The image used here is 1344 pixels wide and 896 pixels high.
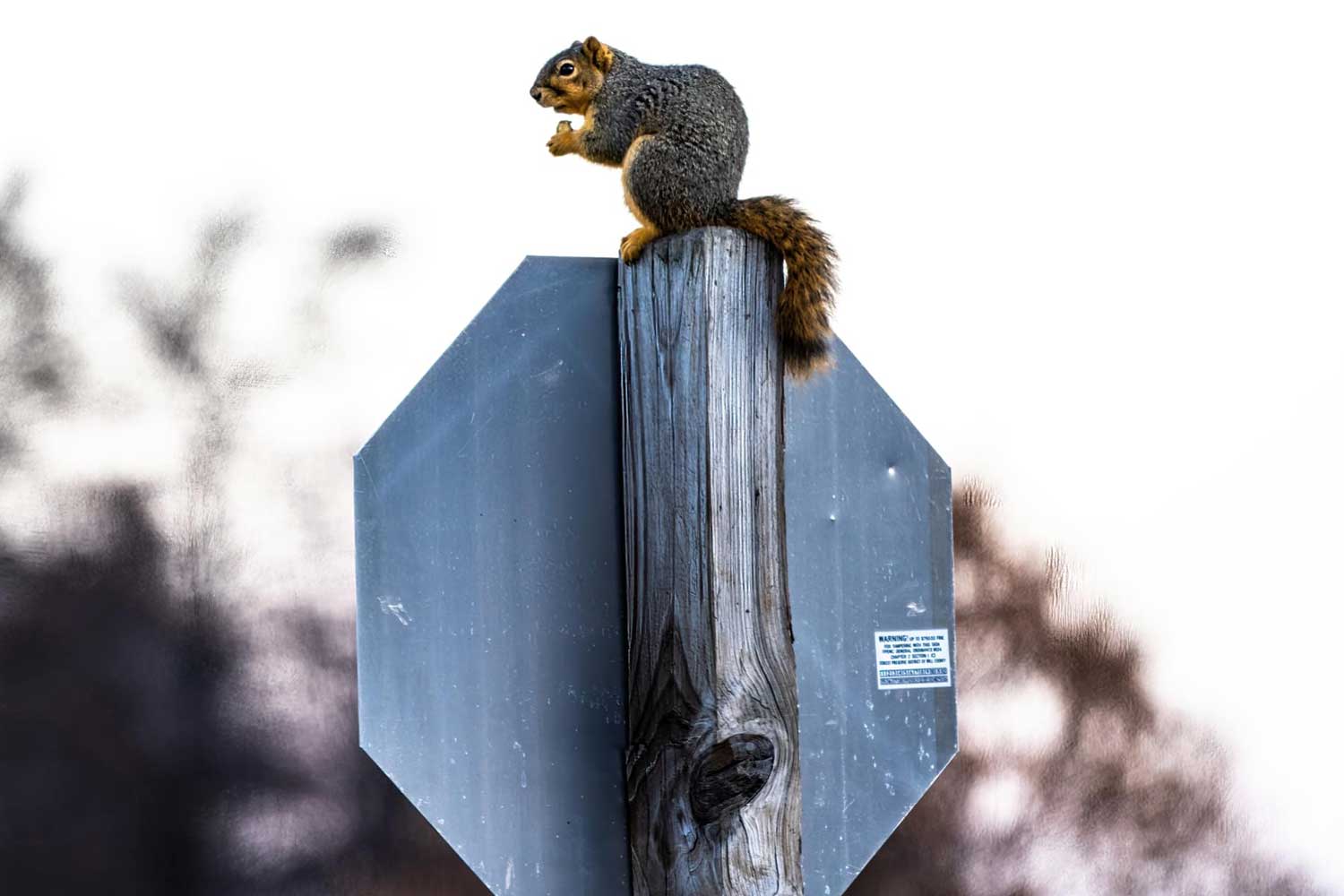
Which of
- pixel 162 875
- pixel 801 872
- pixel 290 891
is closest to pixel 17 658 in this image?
pixel 162 875

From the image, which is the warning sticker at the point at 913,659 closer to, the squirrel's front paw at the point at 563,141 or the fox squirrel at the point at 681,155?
the fox squirrel at the point at 681,155

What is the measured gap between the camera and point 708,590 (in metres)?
1.02

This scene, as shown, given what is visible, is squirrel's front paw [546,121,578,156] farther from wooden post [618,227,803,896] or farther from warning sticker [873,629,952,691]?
warning sticker [873,629,952,691]

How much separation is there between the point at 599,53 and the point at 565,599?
63 centimetres

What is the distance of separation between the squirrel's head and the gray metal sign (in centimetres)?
34

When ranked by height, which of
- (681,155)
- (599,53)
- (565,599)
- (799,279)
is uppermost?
(599,53)

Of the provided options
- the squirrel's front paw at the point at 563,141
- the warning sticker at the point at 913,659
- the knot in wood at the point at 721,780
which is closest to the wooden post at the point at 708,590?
the knot in wood at the point at 721,780

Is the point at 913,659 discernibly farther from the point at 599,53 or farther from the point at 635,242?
the point at 599,53

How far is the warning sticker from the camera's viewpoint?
116 centimetres

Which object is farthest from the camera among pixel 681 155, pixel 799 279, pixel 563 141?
pixel 563 141

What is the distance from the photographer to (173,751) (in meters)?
1.84

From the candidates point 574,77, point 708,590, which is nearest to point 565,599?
point 708,590

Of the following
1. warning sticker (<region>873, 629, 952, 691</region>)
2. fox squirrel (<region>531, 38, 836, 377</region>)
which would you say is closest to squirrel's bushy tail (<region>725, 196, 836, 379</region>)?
fox squirrel (<region>531, 38, 836, 377</region>)

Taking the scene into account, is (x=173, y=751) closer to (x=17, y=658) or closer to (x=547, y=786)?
(x=17, y=658)
